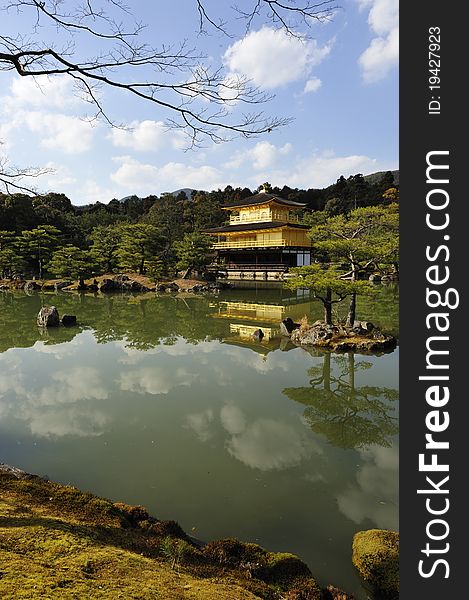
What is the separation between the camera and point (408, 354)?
2014 mm

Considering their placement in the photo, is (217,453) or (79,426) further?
(79,426)

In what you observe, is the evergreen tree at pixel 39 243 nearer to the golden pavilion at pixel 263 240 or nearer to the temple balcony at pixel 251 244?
the golden pavilion at pixel 263 240

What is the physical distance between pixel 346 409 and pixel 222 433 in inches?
83.9

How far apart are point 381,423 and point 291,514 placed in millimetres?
2478

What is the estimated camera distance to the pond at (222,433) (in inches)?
124

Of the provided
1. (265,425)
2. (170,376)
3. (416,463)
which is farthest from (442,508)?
(170,376)

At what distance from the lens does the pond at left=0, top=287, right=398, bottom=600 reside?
124 inches

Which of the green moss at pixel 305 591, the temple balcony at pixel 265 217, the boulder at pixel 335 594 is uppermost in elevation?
the temple balcony at pixel 265 217

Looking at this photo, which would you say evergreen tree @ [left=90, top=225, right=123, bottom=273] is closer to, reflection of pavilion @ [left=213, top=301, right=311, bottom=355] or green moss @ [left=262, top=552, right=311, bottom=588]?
reflection of pavilion @ [left=213, top=301, right=311, bottom=355]

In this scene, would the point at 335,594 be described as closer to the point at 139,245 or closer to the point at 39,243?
the point at 139,245

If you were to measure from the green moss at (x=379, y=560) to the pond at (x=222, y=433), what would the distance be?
97mm

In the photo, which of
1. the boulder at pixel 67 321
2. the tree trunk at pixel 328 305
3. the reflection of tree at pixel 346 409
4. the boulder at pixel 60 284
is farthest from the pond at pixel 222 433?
the boulder at pixel 60 284

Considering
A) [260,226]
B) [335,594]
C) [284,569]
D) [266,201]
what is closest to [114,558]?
[284,569]

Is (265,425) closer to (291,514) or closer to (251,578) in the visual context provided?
(291,514)
